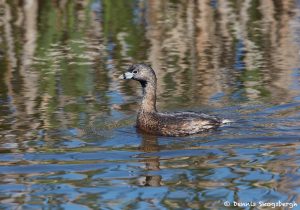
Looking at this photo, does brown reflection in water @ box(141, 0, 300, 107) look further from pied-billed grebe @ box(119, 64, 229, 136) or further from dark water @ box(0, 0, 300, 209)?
pied-billed grebe @ box(119, 64, 229, 136)

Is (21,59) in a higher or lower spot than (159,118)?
lower

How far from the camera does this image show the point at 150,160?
10.0 meters

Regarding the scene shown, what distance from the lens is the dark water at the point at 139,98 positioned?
8.90m

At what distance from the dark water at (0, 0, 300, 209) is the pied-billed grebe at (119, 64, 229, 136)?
161 mm

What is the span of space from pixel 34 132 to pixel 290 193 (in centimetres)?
380

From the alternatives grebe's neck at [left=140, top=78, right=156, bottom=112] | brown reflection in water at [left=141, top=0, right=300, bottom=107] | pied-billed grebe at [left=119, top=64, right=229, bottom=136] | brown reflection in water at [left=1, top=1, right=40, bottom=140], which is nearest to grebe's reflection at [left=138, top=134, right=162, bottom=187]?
pied-billed grebe at [left=119, top=64, right=229, bottom=136]

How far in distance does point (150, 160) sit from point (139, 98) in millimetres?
3264

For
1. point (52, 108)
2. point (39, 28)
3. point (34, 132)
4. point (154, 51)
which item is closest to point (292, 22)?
point (154, 51)

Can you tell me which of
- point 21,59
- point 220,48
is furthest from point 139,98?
point 220,48

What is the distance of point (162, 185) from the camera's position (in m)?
8.98

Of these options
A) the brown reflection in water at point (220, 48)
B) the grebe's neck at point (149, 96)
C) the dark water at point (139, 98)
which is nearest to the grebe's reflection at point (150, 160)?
the dark water at point (139, 98)

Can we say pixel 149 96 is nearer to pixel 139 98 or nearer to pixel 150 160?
pixel 139 98

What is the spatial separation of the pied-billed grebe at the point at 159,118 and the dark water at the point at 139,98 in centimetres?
16

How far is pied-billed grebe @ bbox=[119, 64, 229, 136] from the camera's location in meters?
11.3
